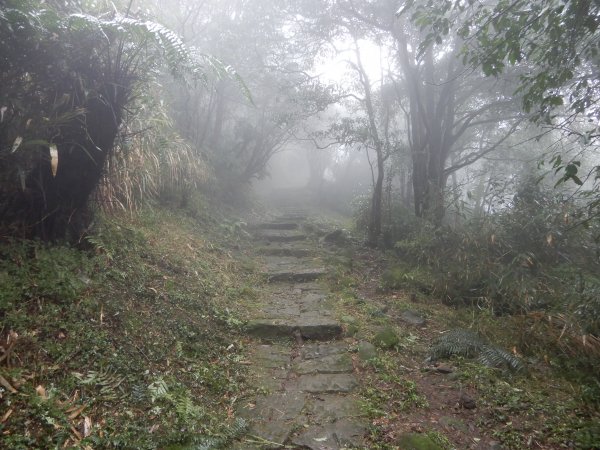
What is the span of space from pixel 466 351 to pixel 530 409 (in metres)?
0.91

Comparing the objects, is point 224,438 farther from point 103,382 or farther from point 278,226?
point 278,226

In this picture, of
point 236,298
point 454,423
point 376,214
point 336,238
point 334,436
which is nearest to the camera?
point 334,436

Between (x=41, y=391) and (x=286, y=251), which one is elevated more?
(x=286, y=251)

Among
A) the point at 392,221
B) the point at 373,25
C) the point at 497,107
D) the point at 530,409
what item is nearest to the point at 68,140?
the point at 530,409

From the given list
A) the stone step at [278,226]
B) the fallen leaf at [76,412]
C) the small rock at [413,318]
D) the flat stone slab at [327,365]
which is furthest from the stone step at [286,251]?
the fallen leaf at [76,412]

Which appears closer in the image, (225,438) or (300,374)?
(225,438)

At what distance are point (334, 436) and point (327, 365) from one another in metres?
1.02

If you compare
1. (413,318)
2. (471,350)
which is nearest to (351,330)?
(413,318)

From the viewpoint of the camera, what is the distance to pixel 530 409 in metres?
2.77

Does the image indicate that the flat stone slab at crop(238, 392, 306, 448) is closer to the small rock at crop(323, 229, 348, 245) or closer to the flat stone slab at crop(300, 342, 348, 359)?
the flat stone slab at crop(300, 342, 348, 359)

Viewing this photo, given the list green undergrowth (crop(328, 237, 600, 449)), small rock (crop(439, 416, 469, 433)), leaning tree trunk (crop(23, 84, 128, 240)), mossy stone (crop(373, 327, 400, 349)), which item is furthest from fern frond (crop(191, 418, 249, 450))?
leaning tree trunk (crop(23, 84, 128, 240))

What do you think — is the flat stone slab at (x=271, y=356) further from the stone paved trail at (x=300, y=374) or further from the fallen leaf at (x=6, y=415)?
the fallen leaf at (x=6, y=415)

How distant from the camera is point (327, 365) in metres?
3.63

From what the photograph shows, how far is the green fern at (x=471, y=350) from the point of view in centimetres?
341
